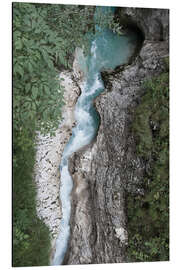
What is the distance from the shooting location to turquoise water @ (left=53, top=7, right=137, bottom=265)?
8.52 feet

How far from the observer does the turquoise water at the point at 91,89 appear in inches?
102

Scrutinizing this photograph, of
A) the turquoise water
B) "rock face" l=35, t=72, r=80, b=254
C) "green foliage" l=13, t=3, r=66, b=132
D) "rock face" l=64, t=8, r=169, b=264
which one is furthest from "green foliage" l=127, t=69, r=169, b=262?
"green foliage" l=13, t=3, r=66, b=132

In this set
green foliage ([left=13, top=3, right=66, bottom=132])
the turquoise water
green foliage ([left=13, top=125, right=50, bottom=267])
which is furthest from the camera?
the turquoise water

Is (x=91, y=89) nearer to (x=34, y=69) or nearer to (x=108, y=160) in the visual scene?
(x=34, y=69)

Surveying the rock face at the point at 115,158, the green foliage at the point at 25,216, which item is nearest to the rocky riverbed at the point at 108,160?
the rock face at the point at 115,158

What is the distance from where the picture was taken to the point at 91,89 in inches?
105

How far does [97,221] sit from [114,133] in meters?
0.95

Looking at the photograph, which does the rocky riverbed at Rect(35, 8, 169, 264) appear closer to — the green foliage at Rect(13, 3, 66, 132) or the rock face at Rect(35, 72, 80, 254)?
the rock face at Rect(35, 72, 80, 254)

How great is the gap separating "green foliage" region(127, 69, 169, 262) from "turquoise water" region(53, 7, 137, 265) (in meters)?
0.42

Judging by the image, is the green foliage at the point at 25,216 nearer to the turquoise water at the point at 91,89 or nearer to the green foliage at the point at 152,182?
the turquoise water at the point at 91,89

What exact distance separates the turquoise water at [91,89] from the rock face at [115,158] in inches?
3.0

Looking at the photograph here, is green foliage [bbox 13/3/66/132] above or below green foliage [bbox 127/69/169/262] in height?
above

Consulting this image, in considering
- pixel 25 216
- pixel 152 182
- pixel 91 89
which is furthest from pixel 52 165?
pixel 152 182

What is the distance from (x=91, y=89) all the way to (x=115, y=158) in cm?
75
